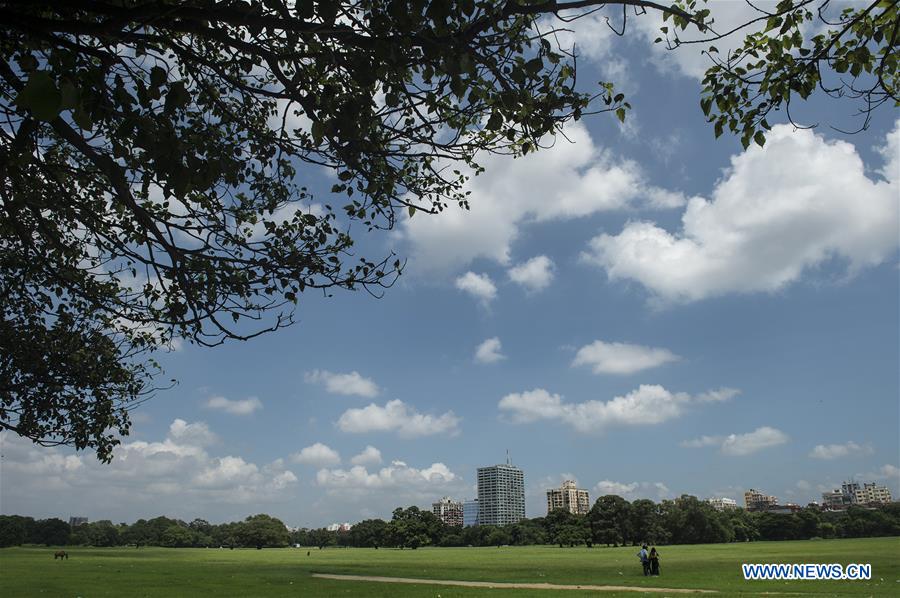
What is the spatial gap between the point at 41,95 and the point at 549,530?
387 ft

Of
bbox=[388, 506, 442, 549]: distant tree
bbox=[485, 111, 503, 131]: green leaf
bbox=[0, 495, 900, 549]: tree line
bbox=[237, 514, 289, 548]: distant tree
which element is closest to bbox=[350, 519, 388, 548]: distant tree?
bbox=[0, 495, 900, 549]: tree line

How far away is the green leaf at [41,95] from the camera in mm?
3094

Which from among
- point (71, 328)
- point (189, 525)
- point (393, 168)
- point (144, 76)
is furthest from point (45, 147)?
point (189, 525)

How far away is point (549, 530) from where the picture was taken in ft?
366

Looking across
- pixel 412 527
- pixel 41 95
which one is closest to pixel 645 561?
pixel 41 95

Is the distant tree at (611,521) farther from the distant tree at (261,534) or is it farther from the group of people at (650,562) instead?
the distant tree at (261,534)

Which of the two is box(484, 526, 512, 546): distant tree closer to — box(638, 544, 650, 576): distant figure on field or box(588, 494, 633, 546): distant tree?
box(588, 494, 633, 546): distant tree

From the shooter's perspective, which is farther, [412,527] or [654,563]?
[412,527]

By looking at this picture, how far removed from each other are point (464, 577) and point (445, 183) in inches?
1179

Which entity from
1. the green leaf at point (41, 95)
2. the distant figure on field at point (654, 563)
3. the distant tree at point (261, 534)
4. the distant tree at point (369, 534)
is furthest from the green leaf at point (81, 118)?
the distant tree at point (261, 534)

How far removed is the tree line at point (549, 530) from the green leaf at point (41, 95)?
108m

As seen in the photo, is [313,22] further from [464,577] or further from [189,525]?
[189,525]

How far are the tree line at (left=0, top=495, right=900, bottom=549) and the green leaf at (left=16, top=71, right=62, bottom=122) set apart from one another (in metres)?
108

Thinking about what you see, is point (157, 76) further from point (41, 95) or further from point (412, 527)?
point (412, 527)
